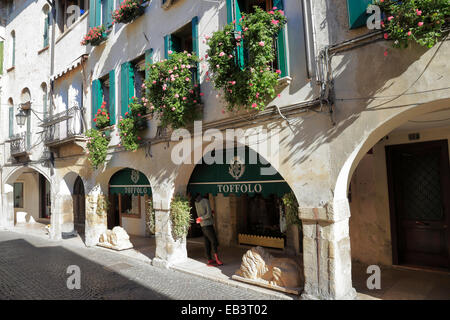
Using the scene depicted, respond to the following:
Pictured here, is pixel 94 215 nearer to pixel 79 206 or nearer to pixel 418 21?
pixel 79 206

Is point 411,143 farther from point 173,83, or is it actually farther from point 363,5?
point 173,83

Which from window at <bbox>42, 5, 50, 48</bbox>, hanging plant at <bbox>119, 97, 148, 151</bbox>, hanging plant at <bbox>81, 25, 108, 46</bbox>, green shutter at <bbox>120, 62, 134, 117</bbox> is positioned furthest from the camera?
window at <bbox>42, 5, 50, 48</bbox>

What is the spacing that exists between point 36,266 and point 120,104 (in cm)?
505

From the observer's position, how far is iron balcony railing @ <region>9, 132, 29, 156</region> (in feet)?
45.7

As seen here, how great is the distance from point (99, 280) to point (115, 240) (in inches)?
113

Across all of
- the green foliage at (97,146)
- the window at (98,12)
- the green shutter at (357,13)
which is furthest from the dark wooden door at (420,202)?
the window at (98,12)

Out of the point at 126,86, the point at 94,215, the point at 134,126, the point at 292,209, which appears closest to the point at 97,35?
the point at 126,86

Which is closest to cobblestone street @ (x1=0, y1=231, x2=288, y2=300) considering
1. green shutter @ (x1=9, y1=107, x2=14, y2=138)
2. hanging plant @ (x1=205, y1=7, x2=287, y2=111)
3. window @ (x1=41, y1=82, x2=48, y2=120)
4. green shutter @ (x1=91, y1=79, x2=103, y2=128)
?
hanging plant @ (x1=205, y1=7, x2=287, y2=111)

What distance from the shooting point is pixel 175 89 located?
6.66m

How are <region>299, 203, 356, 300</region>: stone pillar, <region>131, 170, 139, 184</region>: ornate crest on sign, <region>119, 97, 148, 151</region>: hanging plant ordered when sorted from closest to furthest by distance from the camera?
1. <region>299, 203, 356, 300</region>: stone pillar
2. <region>119, 97, 148, 151</region>: hanging plant
3. <region>131, 170, 139, 184</region>: ornate crest on sign

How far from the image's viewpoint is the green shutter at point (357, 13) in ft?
15.1

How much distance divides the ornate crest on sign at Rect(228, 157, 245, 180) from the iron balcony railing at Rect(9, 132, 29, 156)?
431 inches

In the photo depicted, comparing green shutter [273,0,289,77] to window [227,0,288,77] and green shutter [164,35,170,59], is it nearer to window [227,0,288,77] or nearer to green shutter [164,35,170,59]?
window [227,0,288,77]

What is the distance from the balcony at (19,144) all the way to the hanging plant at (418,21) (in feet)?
47.8
